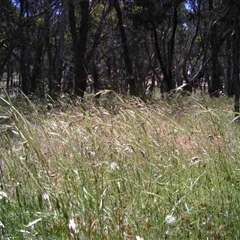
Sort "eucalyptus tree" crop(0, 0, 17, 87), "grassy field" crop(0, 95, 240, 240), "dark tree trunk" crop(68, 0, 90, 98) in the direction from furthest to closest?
"eucalyptus tree" crop(0, 0, 17, 87), "dark tree trunk" crop(68, 0, 90, 98), "grassy field" crop(0, 95, 240, 240)

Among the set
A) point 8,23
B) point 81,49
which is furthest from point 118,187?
point 8,23

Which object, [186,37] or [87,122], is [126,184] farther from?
[186,37]

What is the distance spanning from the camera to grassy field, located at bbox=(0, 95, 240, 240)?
76.1 inches

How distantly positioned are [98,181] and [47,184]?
0.92 ft

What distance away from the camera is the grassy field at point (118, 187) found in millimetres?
1934

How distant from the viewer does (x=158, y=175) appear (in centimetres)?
254

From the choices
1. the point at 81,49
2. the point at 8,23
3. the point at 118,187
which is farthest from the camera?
the point at 8,23

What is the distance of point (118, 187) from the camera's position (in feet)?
7.47

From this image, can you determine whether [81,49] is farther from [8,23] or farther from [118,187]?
[118,187]

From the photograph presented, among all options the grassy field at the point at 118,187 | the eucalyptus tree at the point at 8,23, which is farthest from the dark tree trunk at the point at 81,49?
the grassy field at the point at 118,187

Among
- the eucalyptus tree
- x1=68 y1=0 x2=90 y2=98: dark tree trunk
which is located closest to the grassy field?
x1=68 y1=0 x2=90 y2=98: dark tree trunk

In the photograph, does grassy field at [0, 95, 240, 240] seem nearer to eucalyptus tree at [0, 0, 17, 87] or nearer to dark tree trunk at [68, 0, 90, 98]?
dark tree trunk at [68, 0, 90, 98]

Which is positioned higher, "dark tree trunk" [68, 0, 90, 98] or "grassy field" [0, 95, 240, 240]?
"dark tree trunk" [68, 0, 90, 98]

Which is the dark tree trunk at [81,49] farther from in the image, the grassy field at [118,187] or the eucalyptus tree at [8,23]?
the grassy field at [118,187]
